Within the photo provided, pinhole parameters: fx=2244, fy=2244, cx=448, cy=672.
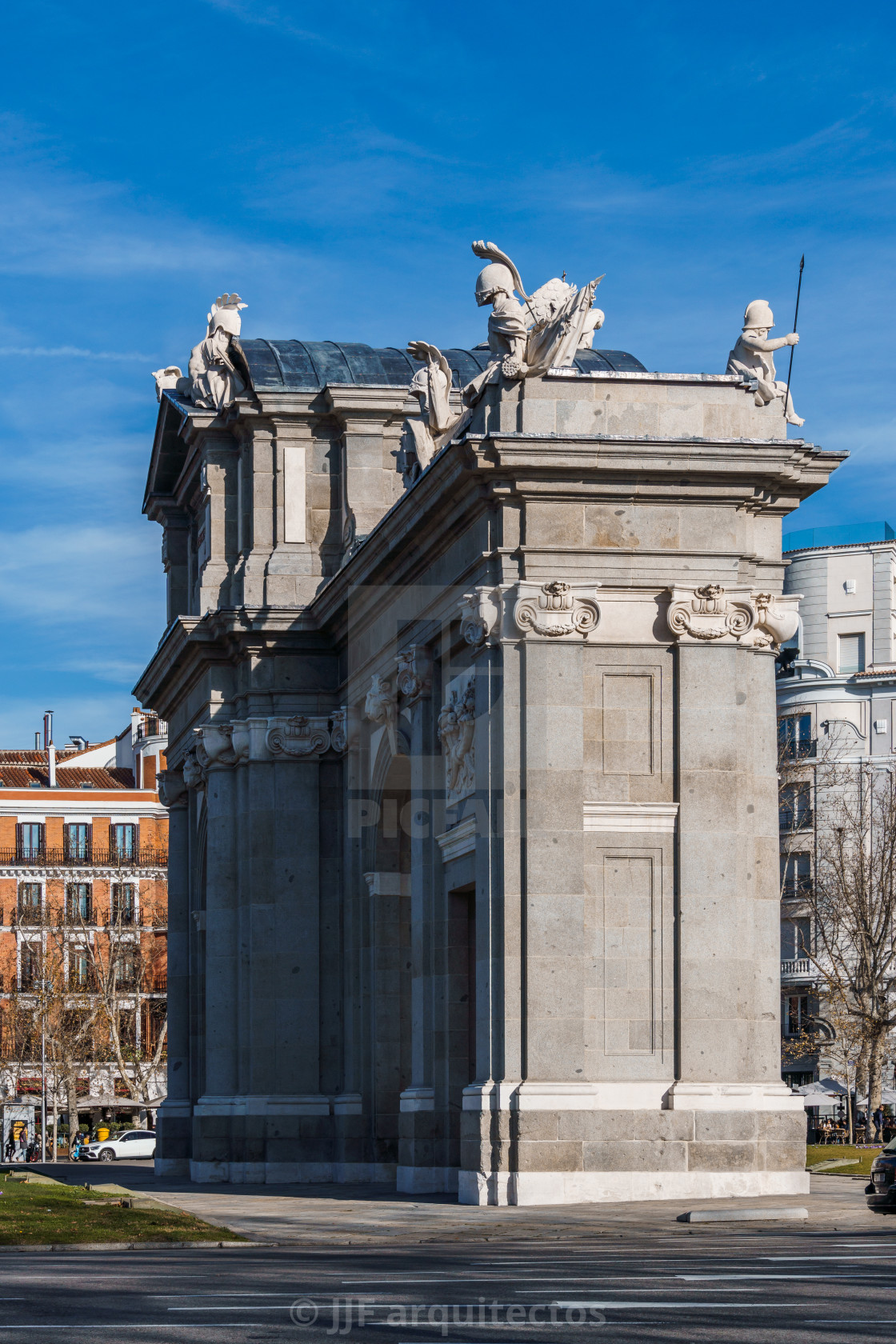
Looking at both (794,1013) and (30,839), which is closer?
(794,1013)

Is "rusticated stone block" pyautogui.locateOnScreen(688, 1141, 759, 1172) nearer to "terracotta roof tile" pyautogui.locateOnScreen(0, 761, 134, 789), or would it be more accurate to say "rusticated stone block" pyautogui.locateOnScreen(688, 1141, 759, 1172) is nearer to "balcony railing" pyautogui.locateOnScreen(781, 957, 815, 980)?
"balcony railing" pyautogui.locateOnScreen(781, 957, 815, 980)

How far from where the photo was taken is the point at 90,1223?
95.3 feet

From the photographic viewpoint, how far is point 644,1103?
3212 centimetres

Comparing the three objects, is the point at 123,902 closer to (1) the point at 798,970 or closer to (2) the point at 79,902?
(2) the point at 79,902

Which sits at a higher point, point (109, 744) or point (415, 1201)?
point (109, 744)

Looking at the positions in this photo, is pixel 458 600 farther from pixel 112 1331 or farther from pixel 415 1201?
pixel 112 1331

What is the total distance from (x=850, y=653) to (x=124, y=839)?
36799mm

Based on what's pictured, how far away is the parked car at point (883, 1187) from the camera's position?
2848 cm

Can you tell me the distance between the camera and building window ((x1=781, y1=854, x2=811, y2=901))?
7944 centimetres

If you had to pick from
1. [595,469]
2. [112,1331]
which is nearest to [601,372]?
[595,469]

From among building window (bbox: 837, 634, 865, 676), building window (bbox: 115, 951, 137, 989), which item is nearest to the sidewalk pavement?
building window (bbox: 837, 634, 865, 676)

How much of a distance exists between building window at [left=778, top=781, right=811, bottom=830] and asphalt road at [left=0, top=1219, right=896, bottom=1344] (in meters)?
45.6

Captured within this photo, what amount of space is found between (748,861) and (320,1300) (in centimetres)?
1814

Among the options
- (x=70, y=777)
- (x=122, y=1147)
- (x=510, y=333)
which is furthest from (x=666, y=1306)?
(x=70, y=777)
